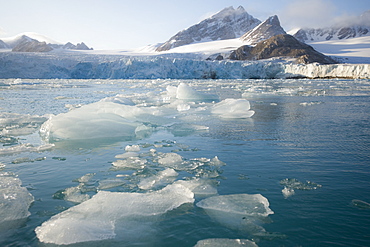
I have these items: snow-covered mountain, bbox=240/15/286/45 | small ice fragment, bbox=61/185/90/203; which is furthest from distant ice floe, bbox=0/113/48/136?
snow-covered mountain, bbox=240/15/286/45

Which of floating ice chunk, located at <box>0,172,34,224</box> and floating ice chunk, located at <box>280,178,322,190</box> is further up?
floating ice chunk, located at <box>0,172,34,224</box>

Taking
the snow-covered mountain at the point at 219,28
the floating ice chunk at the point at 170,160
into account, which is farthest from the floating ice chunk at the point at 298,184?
the snow-covered mountain at the point at 219,28

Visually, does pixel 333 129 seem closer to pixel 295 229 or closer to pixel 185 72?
pixel 295 229

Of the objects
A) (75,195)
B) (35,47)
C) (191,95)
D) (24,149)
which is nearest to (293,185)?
(75,195)

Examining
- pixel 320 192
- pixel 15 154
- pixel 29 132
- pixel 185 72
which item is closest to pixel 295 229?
pixel 320 192

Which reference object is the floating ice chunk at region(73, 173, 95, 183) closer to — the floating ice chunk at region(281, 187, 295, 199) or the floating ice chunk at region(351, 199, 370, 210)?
the floating ice chunk at region(281, 187, 295, 199)

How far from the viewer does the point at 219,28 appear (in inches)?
5044

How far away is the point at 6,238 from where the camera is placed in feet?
5.93

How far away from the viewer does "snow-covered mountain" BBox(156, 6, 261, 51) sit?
117456mm

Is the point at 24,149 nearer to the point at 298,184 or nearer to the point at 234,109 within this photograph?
the point at 298,184

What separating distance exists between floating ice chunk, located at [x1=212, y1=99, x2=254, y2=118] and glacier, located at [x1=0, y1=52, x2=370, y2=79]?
99.6 ft

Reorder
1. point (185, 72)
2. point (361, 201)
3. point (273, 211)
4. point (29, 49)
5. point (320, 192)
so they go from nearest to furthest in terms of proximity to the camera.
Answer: point (273, 211), point (361, 201), point (320, 192), point (185, 72), point (29, 49)

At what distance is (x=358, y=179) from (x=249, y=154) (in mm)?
1358

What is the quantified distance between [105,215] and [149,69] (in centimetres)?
3617
